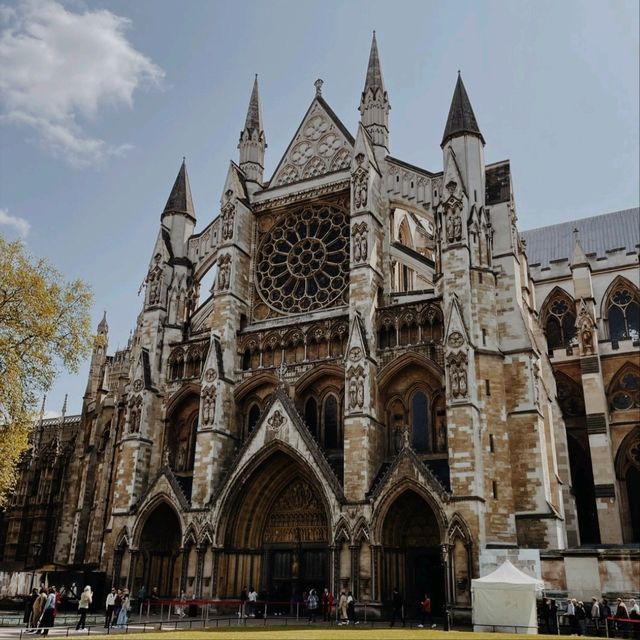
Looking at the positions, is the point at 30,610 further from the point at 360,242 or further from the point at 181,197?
the point at 181,197

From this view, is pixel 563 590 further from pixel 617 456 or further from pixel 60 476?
pixel 60 476

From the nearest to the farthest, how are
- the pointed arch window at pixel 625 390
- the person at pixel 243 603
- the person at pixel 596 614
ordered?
the person at pixel 596 614
the person at pixel 243 603
the pointed arch window at pixel 625 390

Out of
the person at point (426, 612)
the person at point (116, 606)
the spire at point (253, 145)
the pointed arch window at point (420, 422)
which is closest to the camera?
the person at point (116, 606)

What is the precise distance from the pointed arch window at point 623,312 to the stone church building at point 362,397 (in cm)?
12

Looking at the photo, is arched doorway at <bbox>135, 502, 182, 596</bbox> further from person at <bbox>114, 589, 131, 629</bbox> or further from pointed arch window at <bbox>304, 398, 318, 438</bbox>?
person at <bbox>114, 589, 131, 629</bbox>

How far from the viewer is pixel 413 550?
23.6 meters

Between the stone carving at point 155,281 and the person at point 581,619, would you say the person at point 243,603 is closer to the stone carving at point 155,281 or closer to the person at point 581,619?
the person at point 581,619

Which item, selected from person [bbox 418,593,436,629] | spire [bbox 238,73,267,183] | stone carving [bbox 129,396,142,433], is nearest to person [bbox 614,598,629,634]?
person [bbox 418,593,436,629]

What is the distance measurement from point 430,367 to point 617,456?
1229cm

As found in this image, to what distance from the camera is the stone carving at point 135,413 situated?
1144 inches

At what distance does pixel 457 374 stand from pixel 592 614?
816cm

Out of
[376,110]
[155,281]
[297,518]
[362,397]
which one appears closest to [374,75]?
[376,110]

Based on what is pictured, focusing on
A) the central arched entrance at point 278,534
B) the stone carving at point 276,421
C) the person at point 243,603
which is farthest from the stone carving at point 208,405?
the person at point 243,603

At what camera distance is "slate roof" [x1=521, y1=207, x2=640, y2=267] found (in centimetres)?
4081
